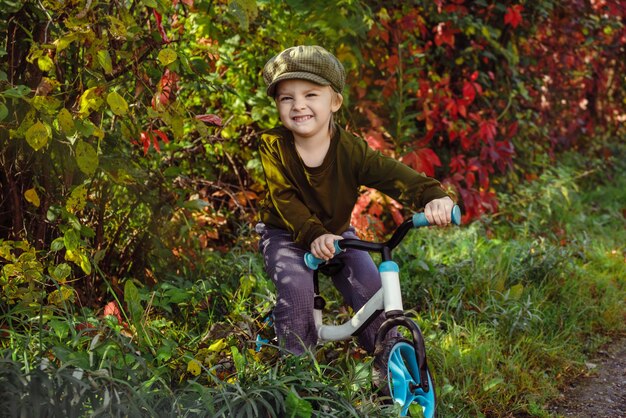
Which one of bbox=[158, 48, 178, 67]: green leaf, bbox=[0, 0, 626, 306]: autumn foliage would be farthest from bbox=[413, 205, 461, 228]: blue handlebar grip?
bbox=[158, 48, 178, 67]: green leaf

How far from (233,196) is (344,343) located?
142cm

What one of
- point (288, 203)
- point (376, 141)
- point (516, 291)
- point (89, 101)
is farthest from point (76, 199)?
point (376, 141)

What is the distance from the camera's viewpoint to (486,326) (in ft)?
13.4

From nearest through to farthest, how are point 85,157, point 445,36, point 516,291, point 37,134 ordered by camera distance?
point 37,134
point 85,157
point 516,291
point 445,36

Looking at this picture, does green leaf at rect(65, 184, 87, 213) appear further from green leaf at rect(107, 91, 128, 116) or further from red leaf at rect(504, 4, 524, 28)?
red leaf at rect(504, 4, 524, 28)

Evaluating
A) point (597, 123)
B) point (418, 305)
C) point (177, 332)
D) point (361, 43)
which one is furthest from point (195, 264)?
point (597, 123)

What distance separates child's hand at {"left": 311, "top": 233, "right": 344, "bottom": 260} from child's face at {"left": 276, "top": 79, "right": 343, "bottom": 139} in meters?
0.43

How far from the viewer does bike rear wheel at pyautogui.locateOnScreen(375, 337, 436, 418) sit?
2883 millimetres

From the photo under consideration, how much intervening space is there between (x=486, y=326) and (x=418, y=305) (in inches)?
13.9

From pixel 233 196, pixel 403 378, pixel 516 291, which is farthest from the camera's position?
pixel 233 196

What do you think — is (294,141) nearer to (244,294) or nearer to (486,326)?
(244,294)

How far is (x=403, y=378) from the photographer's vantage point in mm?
2898

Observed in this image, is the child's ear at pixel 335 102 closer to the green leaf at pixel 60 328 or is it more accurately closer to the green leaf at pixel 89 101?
the green leaf at pixel 89 101

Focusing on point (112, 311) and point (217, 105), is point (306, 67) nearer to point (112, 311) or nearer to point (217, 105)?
point (112, 311)
